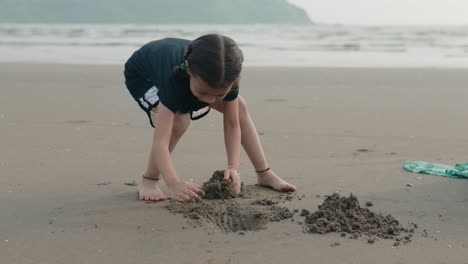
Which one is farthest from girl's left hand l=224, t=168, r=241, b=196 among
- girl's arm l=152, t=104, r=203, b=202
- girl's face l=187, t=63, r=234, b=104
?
girl's face l=187, t=63, r=234, b=104

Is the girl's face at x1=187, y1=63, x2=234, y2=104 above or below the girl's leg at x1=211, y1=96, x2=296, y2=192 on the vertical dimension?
above

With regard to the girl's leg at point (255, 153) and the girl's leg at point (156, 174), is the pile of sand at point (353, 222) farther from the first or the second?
the girl's leg at point (156, 174)

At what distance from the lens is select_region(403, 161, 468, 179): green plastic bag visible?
3.59 m

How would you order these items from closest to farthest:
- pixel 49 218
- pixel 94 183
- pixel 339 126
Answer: pixel 49 218 → pixel 94 183 → pixel 339 126

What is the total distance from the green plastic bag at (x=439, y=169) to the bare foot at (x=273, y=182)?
0.87 m

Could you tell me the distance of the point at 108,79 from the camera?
8742 mm

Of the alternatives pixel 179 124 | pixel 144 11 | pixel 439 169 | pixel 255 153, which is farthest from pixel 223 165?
pixel 144 11

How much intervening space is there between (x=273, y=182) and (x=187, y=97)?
0.82m

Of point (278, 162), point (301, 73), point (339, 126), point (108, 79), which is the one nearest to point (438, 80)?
point (301, 73)

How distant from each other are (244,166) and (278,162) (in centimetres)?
25

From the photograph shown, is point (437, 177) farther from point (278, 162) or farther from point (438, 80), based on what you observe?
point (438, 80)

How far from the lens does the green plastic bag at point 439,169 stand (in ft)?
11.8

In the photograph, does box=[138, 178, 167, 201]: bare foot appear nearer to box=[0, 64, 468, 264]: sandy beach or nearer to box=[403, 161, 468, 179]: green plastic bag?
box=[0, 64, 468, 264]: sandy beach

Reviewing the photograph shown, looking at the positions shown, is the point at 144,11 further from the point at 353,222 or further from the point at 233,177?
the point at 353,222
